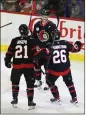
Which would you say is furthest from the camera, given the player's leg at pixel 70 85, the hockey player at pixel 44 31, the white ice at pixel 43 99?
the hockey player at pixel 44 31

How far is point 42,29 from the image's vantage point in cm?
504

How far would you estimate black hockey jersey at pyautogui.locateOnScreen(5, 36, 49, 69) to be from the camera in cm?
441

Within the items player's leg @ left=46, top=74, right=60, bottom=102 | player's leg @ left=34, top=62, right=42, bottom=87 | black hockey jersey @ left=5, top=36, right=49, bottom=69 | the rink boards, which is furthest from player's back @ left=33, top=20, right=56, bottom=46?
the rink boards

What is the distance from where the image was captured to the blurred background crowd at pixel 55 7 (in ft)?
21.6

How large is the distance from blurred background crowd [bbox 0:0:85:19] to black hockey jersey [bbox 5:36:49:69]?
2200 millimetres

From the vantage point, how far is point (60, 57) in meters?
4.61

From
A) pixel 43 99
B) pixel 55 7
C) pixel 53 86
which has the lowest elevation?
pixel 43 99

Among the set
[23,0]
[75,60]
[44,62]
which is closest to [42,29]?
[44,62]

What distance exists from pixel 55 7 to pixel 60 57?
221 centimetres

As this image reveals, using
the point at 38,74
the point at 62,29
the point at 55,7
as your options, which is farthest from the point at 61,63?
the point at 55,7

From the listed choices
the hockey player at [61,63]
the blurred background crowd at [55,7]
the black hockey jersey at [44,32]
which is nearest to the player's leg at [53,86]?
the hockey player at [61,63]

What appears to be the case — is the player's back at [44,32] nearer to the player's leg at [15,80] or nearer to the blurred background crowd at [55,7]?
the player's leg at [15,80]

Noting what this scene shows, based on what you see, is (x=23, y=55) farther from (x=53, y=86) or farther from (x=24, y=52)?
(x=53, y=86)

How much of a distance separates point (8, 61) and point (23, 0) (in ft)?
8.75
